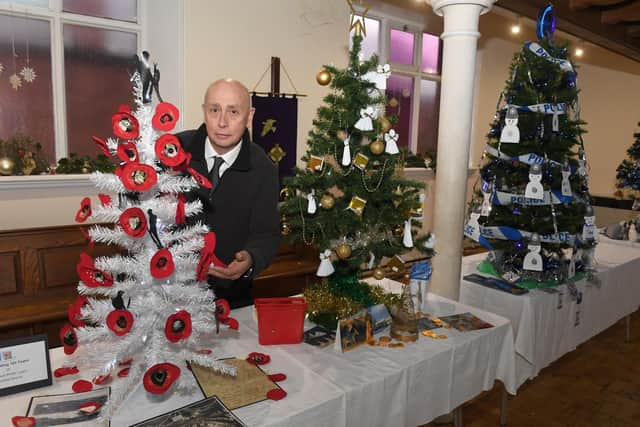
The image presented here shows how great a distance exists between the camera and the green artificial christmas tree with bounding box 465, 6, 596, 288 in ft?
9.70

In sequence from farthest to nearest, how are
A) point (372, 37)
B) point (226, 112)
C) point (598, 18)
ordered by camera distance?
point (372, 37) → point (598, 18) → point (226, 112)

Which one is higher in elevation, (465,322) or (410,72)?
(410,72)

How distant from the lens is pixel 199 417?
1288mm

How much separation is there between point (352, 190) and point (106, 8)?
3079 mm

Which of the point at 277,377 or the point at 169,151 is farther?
the point at 277,377

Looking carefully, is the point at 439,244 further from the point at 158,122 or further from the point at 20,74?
the point at 20,74

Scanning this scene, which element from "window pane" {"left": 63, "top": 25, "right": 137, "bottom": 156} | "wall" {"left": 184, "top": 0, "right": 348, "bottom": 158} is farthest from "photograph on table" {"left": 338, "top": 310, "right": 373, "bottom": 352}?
"window pane" {"left": 63, "top": 25, "right": 137, "bottom": 156}

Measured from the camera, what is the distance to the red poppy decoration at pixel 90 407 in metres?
1.29

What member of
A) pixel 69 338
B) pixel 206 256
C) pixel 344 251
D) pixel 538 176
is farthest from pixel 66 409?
pixel 538 176

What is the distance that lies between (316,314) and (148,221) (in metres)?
0.94

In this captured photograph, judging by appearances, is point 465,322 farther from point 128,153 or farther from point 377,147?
point 128,153

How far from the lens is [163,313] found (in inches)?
52.9

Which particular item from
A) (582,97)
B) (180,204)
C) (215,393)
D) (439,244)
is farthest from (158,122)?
(582,97)

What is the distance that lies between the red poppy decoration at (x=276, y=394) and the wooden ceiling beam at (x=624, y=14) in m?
5.24
